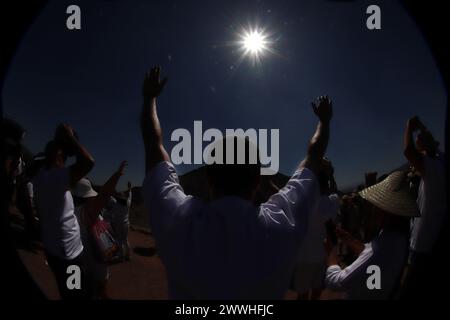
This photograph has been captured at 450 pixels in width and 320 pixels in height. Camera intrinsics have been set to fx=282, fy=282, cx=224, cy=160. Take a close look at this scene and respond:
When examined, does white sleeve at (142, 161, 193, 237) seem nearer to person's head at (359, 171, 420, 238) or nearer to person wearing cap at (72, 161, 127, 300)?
person's head at (359, 171, 420, 238)

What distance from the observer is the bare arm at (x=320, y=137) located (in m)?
1.03

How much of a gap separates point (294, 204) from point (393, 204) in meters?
1.04

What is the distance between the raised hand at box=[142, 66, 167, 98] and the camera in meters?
1.17

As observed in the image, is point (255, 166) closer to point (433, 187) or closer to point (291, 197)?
point (291, 197)

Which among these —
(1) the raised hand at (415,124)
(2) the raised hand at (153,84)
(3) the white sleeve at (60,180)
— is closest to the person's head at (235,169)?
(2) the raised hand at (153,84)

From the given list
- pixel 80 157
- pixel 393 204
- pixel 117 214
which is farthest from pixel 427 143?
pixel 117 214

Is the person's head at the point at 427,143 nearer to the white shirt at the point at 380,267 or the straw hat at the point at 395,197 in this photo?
the straw hat at the point at 395,197

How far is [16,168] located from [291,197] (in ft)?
16.2

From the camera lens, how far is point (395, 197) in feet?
5.52

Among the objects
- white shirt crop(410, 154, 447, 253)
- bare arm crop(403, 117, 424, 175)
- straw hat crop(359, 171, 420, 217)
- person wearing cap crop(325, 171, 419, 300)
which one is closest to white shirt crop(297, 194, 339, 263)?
white shirt crop(410, 154, 447, 253)

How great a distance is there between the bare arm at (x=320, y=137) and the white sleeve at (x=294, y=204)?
0.06 metres

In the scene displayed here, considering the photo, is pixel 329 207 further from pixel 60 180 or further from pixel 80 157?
pixel 60 180

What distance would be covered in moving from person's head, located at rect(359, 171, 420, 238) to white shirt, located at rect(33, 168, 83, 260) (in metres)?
2.15
